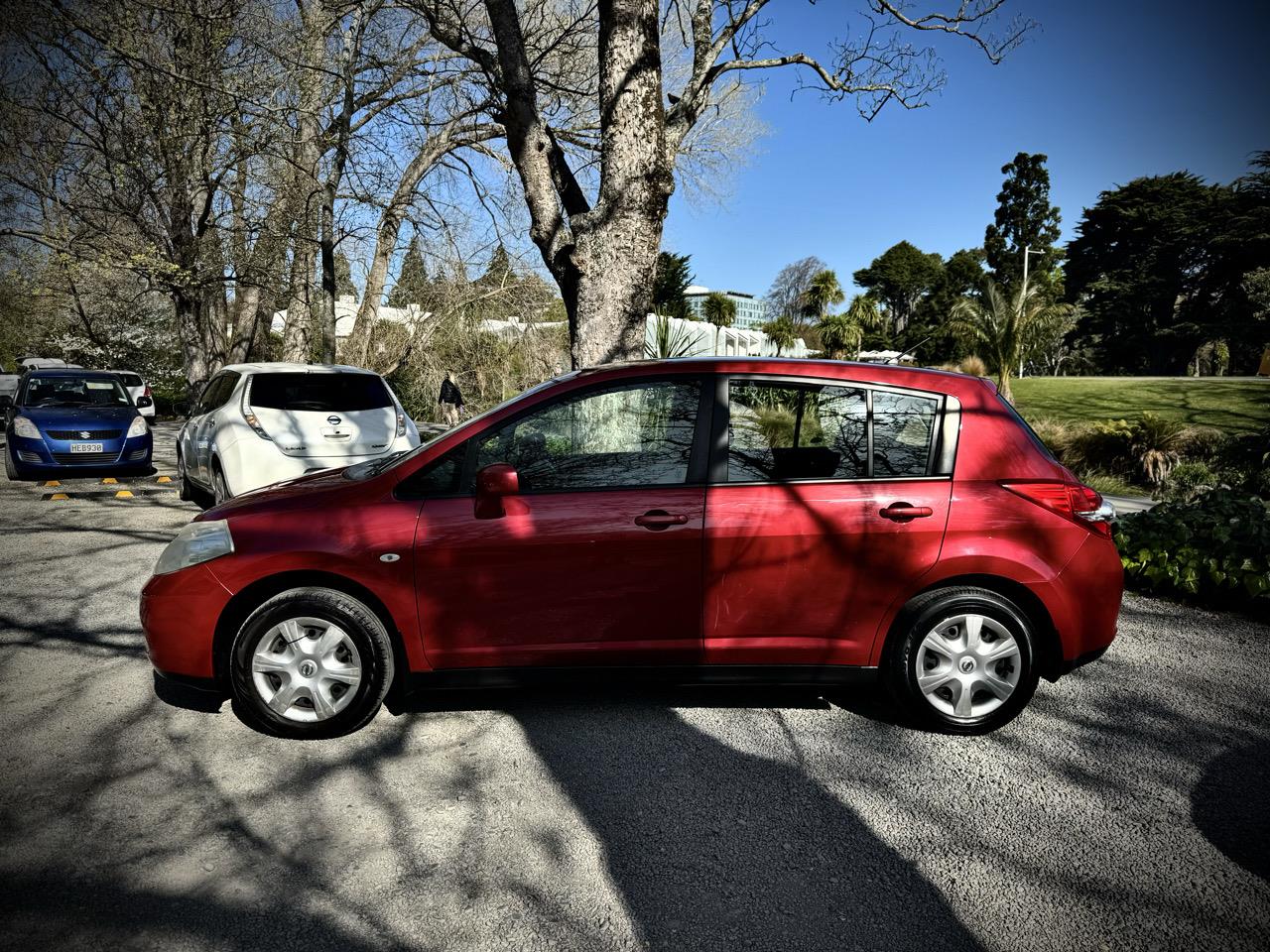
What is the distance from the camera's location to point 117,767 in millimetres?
3207

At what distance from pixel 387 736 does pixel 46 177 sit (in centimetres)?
1730

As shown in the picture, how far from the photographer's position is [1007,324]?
26562 millimetres

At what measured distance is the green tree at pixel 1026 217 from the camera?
6519cm

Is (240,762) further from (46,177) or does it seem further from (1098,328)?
(1098,328)

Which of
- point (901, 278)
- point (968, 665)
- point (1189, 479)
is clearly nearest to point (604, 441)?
point (968, 665)

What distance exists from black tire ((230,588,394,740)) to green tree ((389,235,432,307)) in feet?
54.3

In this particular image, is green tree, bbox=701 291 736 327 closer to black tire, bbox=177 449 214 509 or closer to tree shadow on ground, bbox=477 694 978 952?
black tire, bbox=177 449 214 509

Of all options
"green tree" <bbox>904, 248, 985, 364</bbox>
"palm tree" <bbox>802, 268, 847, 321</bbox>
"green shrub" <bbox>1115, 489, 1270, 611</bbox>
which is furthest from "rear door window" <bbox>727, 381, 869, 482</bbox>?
"palm tree" <bbox>802, 268, 847, 321</bbox>

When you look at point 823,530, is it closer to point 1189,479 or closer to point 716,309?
point 1189,479

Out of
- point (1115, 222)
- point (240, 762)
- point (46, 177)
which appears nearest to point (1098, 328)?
point (1115, 222)

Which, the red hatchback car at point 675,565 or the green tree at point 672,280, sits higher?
the green tree at point 672,280

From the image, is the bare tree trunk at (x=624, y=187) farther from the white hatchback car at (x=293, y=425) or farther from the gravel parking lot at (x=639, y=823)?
the gravel parking lot at (x=639, y=823)

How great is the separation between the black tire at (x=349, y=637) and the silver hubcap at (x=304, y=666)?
0.07 ft

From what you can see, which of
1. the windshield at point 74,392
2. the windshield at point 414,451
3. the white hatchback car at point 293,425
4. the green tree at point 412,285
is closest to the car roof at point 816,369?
the windshield at point 414,451
